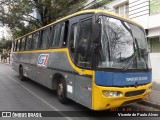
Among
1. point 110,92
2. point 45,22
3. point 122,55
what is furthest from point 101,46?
point 45,22

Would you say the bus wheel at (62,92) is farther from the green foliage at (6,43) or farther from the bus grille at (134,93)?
the green foliage at (6,43)

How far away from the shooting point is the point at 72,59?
24.3ft

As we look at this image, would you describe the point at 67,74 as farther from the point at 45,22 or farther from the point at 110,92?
the point at 45,22

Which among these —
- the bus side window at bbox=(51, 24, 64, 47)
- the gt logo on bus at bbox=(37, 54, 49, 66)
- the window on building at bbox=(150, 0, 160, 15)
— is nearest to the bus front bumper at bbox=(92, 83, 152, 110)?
the bus side window at bbox=(51, 24, 64, 47)

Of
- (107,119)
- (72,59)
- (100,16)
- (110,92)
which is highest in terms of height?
(100,16)

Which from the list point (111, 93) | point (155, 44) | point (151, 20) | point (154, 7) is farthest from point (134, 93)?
point (154, 7)

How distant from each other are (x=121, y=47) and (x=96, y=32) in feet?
2.93

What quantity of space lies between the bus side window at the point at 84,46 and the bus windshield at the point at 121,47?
448 millimetres

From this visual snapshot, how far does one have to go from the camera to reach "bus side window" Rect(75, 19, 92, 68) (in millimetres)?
6531

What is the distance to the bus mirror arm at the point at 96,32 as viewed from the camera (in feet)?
19.8

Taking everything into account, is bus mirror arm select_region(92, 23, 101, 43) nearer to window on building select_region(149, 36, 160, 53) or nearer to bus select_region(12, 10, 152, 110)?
bus select_region(12, 10, 152, 110)

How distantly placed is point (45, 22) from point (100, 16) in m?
13.2

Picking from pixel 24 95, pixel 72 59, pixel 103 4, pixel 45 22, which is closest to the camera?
pixel 72 59

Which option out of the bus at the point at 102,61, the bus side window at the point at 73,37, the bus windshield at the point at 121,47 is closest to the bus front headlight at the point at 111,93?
the bus at the point at 102,61
